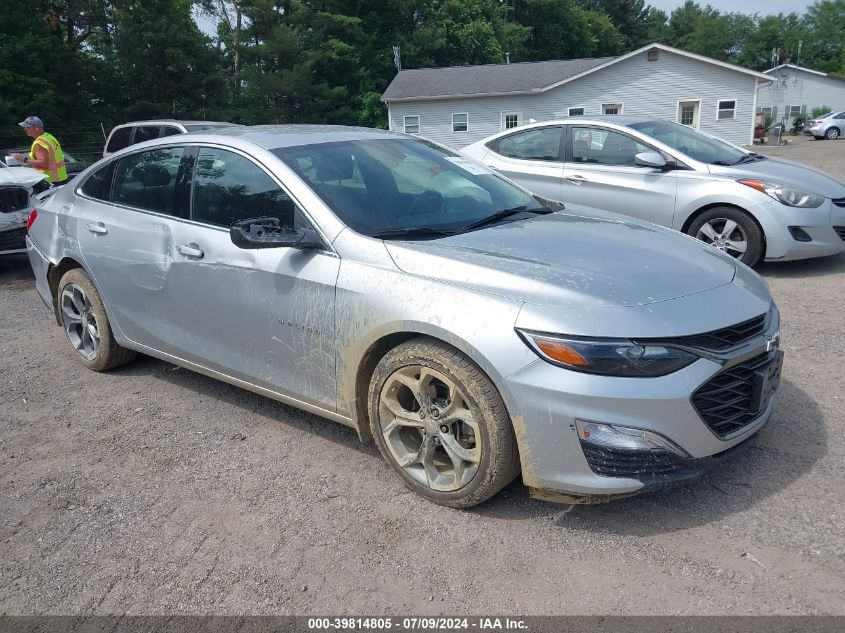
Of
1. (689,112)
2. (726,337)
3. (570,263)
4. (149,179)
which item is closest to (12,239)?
(149,179)

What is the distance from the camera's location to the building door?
3250 cm

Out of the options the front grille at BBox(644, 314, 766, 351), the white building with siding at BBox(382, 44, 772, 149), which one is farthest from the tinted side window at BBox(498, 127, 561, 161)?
the white building with siding at BBox(382, 44, 772, 149)

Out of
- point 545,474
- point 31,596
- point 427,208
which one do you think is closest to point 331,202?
point 427,208

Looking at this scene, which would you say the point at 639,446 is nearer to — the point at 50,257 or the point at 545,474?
the point at 545,474

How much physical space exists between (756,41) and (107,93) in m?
72.1

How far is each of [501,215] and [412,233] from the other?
65cm

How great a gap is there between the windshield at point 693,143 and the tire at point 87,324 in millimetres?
5498

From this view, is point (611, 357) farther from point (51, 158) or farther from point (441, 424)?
point (51, 158)

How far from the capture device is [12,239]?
862cm

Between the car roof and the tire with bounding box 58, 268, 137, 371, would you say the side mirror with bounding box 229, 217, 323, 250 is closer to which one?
the car roof

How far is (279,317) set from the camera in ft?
11.8

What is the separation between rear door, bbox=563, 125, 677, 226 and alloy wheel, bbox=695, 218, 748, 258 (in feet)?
1.18

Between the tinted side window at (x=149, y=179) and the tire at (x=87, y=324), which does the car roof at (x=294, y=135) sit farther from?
the tire at (x=87, y=324)

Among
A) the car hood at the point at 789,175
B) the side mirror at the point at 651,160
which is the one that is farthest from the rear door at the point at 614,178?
the car hood at the point at 789,175
